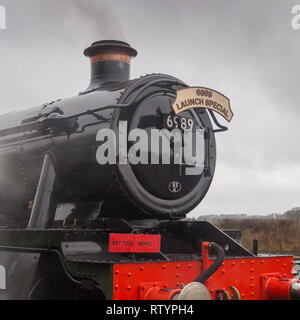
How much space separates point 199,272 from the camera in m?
4.82

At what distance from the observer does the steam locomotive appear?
4.56m

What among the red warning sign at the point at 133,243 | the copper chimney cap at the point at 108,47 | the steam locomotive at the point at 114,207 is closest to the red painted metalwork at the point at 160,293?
the steam locomotive at the point at 114,207

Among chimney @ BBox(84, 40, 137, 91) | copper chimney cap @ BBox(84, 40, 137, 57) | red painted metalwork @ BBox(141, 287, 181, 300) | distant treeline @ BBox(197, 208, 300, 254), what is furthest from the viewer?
distant treeline @ BBox(197, 208, 300, 254)

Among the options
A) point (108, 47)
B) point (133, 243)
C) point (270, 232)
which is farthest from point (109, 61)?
point (270, 232)

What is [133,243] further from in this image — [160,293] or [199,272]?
[199,272]

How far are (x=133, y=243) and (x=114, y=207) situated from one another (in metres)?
0.92

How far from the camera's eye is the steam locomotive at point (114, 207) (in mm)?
4559

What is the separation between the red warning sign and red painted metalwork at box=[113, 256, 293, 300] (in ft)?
0.77

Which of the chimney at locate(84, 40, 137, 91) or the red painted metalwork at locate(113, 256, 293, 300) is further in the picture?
the chimney at locate(84, 40, 137, 91)

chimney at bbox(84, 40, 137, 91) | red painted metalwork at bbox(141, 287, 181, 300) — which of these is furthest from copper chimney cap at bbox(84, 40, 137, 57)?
red painted metalwork at bbox(141, 287, 181, 300)

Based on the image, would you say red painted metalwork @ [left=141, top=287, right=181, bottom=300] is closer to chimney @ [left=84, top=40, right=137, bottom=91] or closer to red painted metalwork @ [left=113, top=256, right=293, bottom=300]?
red painted metalwork @ [left=113, top=256, right=293, bottom=300]

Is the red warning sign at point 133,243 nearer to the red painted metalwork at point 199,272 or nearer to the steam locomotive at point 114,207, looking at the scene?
the steam locomotive at point 114,207

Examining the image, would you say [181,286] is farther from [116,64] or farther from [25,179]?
[116,64]
